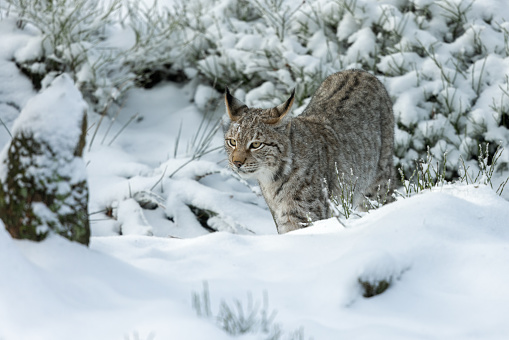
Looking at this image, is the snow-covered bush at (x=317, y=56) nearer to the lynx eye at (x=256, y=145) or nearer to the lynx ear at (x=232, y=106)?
the lynx ear at (x=232, y=106)

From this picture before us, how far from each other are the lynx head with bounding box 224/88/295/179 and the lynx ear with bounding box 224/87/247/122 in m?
0.09

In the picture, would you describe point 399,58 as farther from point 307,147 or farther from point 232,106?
point 232,106

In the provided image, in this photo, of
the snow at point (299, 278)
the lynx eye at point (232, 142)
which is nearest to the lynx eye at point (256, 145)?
the lynx eye at point (232, 142)

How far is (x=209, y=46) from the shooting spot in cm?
782

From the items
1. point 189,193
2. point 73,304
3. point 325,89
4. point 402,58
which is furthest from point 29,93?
point 73,304

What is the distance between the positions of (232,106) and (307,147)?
2.02 ft

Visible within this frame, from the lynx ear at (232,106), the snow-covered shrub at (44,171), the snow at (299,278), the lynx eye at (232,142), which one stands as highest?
the snow-covered shrub at (44,171)

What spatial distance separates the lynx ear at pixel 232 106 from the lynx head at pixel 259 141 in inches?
3.4

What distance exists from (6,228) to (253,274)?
39.0 inches

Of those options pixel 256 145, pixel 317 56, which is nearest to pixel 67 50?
pixel 317 56

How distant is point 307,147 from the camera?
4.90 meters

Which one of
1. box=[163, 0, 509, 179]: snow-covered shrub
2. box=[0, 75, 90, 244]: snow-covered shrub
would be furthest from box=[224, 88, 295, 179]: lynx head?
box=[163, 0, 509, 179]: snow-covered shrub

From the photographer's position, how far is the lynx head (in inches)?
184

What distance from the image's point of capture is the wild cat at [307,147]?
15.5ft
